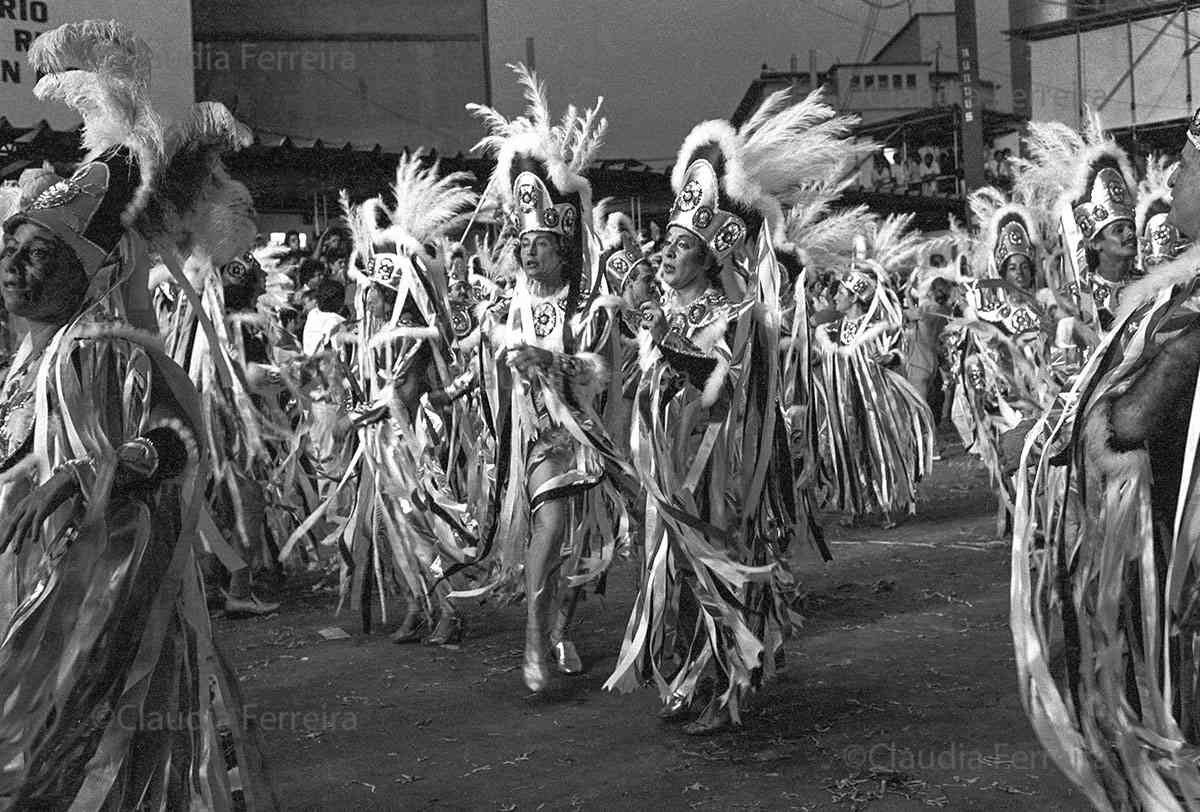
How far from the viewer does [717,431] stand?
4590 mm

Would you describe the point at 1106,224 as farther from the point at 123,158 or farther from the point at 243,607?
the point at 243,607

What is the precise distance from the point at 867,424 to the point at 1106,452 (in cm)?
686

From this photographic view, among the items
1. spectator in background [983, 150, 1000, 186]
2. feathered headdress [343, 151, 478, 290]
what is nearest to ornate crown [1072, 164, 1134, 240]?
feathered headdress [343, 151, 478, 290]

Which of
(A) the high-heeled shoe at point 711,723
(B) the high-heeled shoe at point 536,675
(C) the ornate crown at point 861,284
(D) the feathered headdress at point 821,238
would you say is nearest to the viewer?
(A) the high-heeled shoe at point 711,723

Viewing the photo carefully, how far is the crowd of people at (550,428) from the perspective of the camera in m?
2.66

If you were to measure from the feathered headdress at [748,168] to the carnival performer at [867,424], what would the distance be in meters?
3.92

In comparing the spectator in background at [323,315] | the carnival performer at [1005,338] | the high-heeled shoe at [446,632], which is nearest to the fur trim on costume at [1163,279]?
the high-heeled shoe at [446,632]

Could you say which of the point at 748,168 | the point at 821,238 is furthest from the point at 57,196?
the point at 821,238

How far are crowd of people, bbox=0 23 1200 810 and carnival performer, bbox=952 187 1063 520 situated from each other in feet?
0.10

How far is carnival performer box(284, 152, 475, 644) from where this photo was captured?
6.12 m

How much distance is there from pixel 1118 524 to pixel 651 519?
2186mm

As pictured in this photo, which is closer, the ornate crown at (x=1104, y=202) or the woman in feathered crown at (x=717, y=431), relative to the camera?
the woman in feathered crown at (x=717, y=431)

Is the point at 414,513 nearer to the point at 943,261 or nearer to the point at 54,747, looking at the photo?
the point at 54,747

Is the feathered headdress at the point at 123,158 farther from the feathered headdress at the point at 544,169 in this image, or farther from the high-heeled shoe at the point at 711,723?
the high-heeled shoe at the point at 711,723
